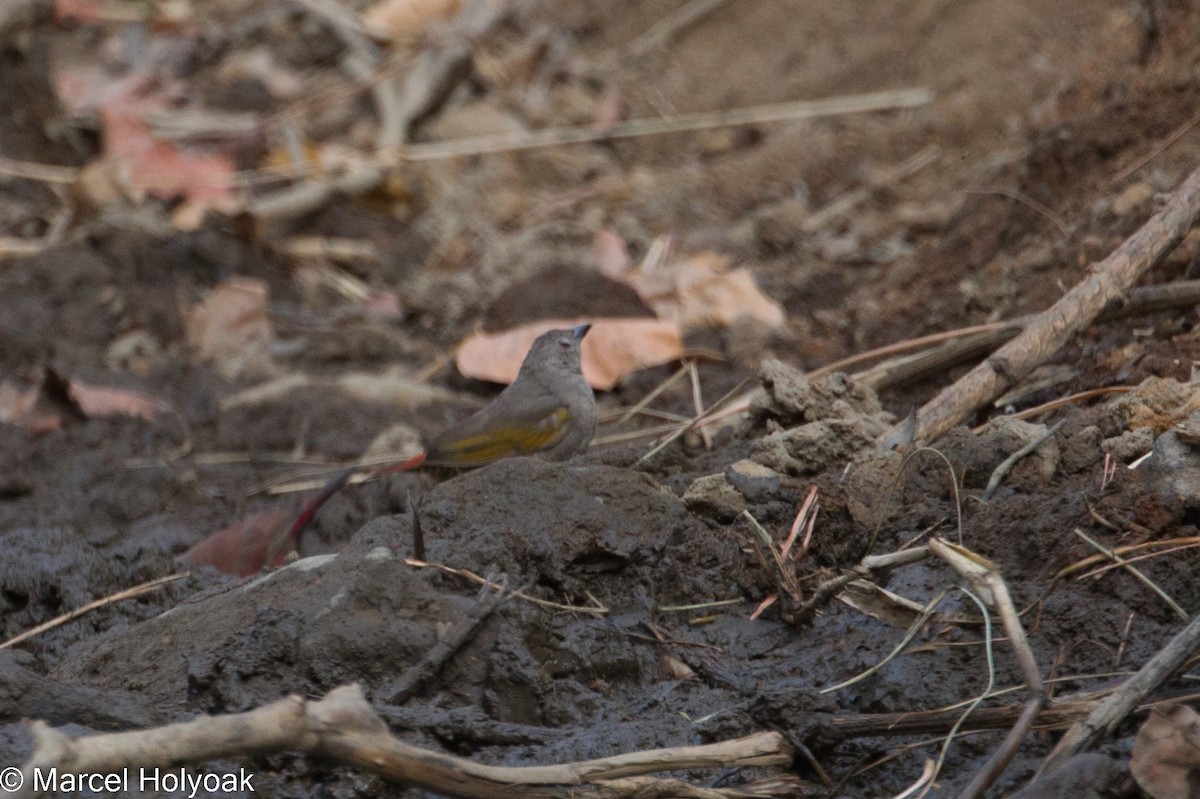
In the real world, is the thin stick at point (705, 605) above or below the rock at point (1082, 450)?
below

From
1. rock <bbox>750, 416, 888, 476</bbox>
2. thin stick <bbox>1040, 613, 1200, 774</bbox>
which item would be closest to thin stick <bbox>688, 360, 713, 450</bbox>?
rock <bbox>750, 416, 888, 476</bbox>

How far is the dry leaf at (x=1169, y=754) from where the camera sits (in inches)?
80.8

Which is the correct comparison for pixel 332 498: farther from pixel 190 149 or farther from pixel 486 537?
pixel 190 149

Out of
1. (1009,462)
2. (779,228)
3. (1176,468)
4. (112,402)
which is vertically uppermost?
(1176,468)

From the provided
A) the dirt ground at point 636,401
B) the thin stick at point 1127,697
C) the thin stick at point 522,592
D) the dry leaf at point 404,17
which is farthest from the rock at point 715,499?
the dry leaf at point 404,17

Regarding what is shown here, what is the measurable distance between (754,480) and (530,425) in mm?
1470

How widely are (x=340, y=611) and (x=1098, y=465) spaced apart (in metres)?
1.66

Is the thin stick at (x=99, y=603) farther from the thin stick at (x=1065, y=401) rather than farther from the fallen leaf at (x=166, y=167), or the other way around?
the fallen leaf at (x=166, y=167)

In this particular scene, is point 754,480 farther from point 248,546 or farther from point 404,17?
point 404,17

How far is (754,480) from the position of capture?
Result: 318 centimetres

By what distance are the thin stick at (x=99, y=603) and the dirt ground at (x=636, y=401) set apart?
23 millimetres

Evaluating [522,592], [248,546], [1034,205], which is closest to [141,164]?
[248,546]

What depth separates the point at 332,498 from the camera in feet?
14.1

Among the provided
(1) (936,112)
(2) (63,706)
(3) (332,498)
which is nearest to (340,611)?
(2) (63,706)
